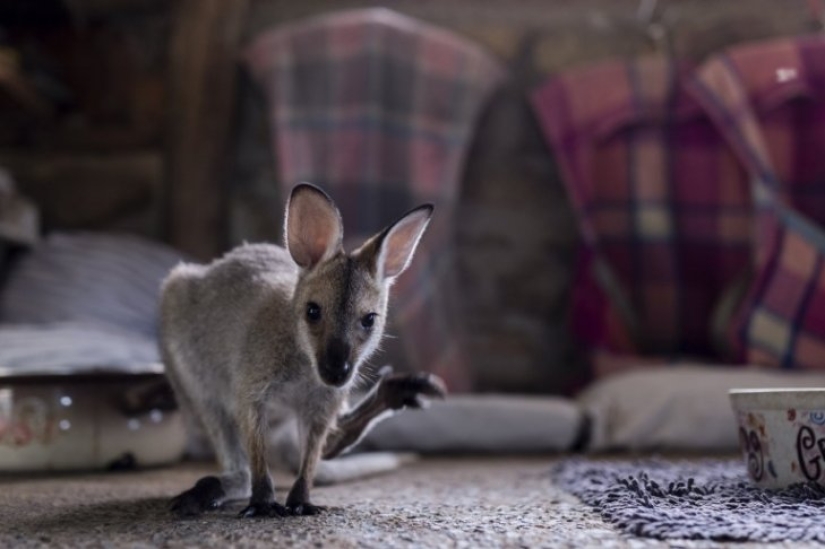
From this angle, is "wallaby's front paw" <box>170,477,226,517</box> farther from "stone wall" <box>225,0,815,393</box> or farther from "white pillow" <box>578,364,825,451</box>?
"stone wall" <box>225,0,815,393</box>

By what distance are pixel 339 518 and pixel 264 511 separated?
11 cm

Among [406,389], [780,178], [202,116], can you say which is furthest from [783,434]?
[202,116]

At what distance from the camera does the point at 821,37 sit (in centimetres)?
305

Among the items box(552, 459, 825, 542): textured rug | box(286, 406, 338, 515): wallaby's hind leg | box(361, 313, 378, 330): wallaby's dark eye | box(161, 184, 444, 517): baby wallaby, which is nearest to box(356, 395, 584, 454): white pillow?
box(552, 459, 825, 542): textured rug

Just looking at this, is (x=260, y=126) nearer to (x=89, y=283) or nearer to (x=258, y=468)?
(x=89, y=283)

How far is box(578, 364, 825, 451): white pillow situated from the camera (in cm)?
245

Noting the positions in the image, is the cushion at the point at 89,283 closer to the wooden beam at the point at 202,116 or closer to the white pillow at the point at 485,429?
the wooden beam at the point at 202,116

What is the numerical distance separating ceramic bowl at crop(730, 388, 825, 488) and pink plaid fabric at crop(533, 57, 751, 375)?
160cm

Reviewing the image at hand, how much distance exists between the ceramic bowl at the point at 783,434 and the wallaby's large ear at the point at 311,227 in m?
0.66

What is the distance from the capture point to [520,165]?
11.0 feet

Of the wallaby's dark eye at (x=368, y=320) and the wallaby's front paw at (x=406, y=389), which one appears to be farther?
the wallaby's front paw at (x=406, y=389)

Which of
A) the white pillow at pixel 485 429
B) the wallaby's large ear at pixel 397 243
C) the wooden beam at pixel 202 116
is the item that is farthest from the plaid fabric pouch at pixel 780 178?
the wallaby's large ear at pixel 397 243

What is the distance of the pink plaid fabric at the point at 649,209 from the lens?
313 cm

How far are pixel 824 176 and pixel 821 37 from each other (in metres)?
0.45
